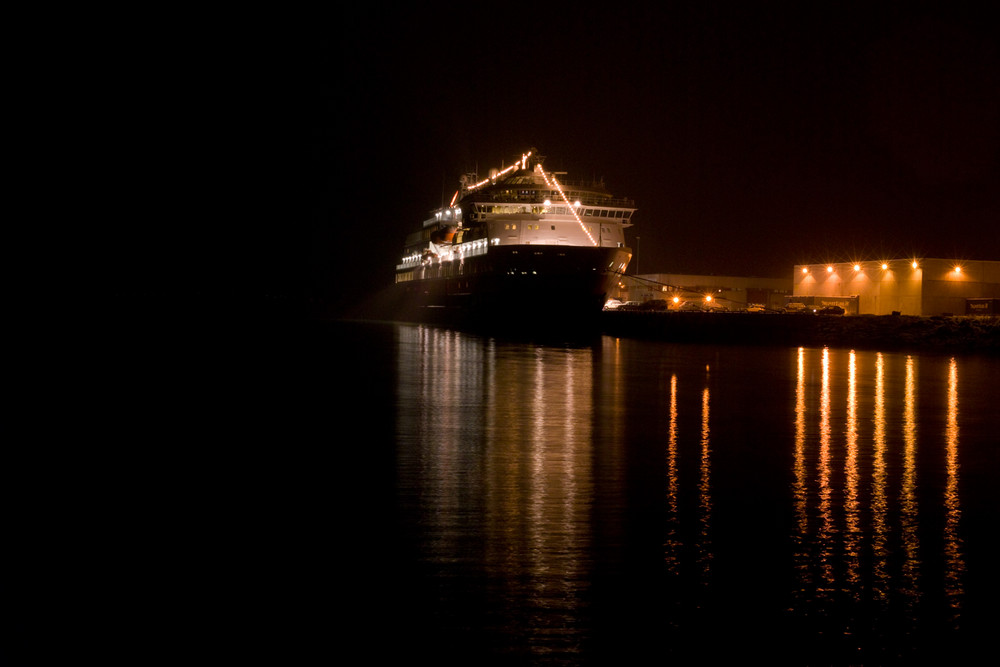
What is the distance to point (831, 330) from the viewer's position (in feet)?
117

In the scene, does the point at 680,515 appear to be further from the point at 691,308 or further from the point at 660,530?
the point at 691,308

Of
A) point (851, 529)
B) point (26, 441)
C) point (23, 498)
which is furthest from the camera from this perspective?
point (26, 441)

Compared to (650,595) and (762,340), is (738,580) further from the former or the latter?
(762,340)

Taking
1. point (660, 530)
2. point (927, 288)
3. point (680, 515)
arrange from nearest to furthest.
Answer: point (660, 530)
point (680, 515)
point (927, 288)

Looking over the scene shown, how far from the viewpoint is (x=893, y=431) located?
1129cm

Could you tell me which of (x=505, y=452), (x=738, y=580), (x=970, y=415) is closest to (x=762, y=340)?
(x=970, y=415)

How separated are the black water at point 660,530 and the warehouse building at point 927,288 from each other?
121 feet

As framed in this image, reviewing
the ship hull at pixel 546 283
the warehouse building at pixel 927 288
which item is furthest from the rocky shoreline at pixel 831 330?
the warehouse building at pixel 927 288

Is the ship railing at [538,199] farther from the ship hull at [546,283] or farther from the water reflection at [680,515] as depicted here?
the water reflection at [680,515]

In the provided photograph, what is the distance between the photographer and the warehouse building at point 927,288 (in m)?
47.6

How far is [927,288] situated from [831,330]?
618 inches

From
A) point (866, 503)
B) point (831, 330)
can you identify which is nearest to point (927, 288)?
point (831, 330)

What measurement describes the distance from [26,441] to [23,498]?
3.15 meters

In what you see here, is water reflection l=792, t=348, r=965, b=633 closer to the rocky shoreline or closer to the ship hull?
the rocky shoreline
